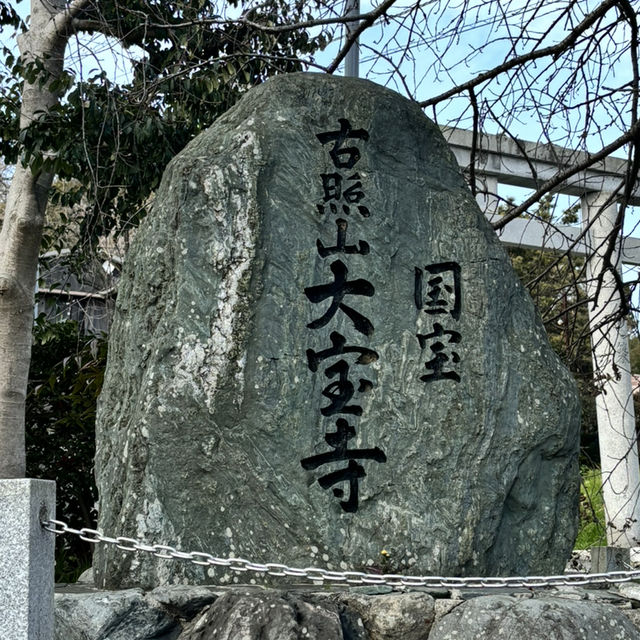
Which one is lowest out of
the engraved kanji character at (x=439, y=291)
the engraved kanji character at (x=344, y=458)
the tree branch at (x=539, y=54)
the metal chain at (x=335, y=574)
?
the metal chain at (x=335, y=574)

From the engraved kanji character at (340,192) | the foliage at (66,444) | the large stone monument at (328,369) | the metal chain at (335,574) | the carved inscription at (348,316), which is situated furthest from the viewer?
the foliage at (66,444)

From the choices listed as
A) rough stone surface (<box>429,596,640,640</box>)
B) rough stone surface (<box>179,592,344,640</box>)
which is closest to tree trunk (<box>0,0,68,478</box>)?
rough stone surface (<box>179,592,344,640</box>)

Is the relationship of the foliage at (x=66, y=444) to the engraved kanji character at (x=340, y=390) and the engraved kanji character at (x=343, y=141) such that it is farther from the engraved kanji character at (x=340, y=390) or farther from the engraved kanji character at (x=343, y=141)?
the engraved kanji character at (x=340, y=390)

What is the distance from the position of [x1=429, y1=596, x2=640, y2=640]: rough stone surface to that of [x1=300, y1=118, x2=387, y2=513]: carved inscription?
0.71 metres

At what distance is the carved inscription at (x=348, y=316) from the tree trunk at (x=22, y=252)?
299 centimetres

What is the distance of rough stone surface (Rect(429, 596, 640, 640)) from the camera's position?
272cm

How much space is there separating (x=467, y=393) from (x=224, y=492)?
3.50 feet

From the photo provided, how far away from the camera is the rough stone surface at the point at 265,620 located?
2.69 metres

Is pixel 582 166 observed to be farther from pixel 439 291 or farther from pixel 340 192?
pixel 340 192

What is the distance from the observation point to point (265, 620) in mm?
2711

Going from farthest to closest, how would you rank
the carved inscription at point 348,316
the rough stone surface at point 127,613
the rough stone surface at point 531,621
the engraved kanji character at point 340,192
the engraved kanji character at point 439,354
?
the engraved kanji character at point 340,192, the engraved kanji character at point 439,354, the carved inscription at point 348,316, the rough stone surface at point 127,613, the rough stone surface at point 531,621

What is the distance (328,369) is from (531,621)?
1.26 m

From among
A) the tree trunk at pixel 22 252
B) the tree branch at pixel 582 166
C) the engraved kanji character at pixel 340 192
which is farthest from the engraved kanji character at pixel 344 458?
the tree trunk at pixel 22 252

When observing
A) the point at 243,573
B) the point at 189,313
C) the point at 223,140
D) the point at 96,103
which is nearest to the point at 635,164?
the point at 223,140
